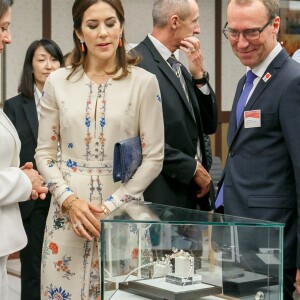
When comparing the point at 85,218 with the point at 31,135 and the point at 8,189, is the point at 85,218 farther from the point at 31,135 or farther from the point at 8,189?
the point at 31,135

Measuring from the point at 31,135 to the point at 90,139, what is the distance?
1.74 m

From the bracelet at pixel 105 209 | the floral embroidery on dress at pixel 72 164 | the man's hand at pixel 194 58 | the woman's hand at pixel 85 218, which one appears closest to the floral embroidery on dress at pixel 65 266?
the woman's hand at pixel 85 218

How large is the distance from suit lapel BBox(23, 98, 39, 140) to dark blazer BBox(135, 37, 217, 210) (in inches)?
44.9

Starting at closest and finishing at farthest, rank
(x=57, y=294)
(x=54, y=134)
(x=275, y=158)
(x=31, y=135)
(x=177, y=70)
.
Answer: (x=275, y=158) < (x=57, y=294) < (x=54, y=134) < (x=177, y=70) < (x=31, y=135)

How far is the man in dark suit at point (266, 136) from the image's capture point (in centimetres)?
246

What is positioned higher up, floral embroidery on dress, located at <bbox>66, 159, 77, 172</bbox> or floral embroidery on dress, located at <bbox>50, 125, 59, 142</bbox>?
floral embroidery on dress, located at <bbox>50, 125, 59, 142</bbox>

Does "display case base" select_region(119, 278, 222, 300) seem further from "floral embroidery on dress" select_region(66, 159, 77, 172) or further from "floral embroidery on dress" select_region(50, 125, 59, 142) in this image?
"floral embroidery on dress" select_region(50, 125, 59, 142)

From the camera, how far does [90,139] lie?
2.65 metres

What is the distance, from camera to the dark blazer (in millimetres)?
3209

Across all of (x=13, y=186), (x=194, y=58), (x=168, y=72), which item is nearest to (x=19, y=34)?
(x=194, y=58)

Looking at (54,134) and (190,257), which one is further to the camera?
(54,134)

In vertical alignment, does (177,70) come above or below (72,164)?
above

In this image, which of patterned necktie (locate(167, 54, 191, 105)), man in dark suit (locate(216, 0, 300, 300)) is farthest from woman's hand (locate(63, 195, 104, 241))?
patterned necktie (locate(167, 54, 191, 105))

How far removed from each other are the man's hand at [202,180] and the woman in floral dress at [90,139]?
593 millimetres
